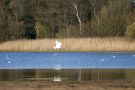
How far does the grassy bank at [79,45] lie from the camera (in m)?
41.2

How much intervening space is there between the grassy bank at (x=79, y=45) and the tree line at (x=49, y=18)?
11.8 metres

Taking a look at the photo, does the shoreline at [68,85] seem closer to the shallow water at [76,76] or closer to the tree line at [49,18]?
the shallow water at [76,76]

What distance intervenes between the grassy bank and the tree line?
11.8m

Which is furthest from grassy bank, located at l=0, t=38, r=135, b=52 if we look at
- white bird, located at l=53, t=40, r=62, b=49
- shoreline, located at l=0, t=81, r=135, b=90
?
shoreline, located at l=0, t=81, r=135, b=90

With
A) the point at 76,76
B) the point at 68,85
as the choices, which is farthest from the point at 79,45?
the point at 68,85

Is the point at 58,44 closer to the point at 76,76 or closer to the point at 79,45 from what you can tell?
the point at 79,45

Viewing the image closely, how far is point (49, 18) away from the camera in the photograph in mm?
67250

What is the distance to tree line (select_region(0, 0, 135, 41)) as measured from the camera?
59438mm

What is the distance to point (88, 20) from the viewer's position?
66062mm

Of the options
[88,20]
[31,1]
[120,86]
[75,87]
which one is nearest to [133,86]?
[120,86]

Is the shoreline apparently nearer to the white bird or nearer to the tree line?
the white bird

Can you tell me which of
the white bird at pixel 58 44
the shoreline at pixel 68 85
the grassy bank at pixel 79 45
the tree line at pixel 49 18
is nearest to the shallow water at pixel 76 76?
the shoreline at pixel 68 85

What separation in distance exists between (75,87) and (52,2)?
5188 centimetres

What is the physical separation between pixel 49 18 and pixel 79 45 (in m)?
25.1
